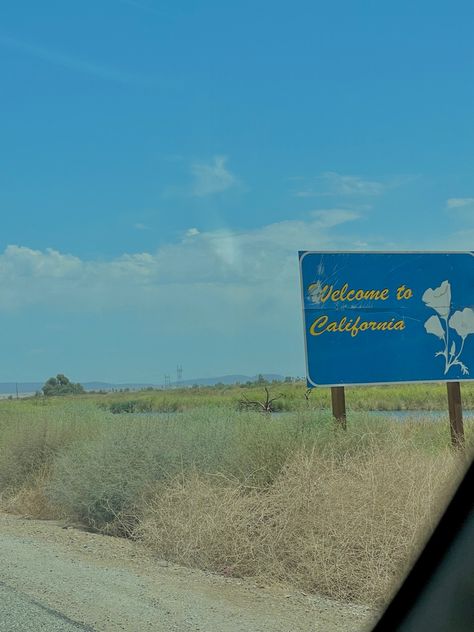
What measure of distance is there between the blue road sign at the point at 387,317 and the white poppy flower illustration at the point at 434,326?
2 cm

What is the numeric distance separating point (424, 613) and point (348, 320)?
9420 millimetres

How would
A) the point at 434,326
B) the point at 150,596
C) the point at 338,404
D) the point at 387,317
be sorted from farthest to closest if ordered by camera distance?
the point at 434,326 < the point at 387,317 < the point at 338,404 < the point at 150,596

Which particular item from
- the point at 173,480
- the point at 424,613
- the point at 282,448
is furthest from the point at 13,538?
the point at 424,613

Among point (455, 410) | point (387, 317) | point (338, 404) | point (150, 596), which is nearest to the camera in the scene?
point (150, 596)

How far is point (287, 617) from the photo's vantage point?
7527mm

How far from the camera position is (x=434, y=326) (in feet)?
47.1

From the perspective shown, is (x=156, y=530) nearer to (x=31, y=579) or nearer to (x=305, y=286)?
(x=31, y=579)

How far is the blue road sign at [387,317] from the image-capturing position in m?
13.7

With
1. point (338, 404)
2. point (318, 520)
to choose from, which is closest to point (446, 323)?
point (338, 404)

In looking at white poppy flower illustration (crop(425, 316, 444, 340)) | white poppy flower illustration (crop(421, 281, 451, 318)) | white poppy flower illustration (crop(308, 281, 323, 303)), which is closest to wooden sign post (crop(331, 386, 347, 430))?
white poppy flower illustration (crop(308, 281, 323, 303))

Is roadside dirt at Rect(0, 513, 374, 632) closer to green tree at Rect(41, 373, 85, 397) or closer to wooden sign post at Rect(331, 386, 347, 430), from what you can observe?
wooden sign post at Rect(331, 386, 347, 430)

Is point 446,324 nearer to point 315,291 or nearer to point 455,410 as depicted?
point 455,410

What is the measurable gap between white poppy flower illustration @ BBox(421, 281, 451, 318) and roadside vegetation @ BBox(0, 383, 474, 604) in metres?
2.09

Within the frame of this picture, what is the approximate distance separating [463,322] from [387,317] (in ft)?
4.83
